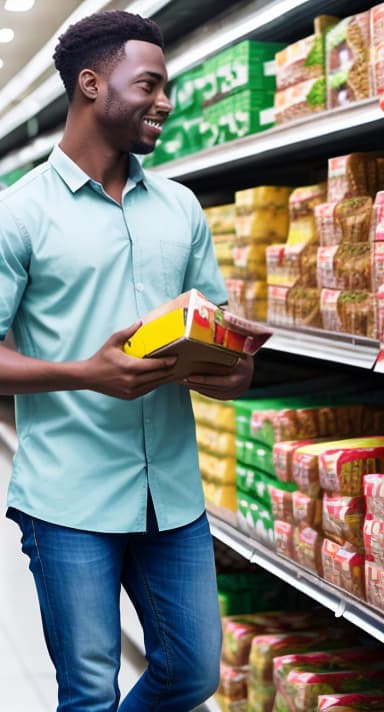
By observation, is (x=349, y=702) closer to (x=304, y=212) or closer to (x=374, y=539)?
(x=374, y=539)

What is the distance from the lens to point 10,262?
1.75 m

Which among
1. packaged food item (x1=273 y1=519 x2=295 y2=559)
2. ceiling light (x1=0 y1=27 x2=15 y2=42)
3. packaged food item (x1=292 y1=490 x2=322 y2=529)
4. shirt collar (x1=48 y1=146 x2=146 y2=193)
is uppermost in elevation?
ceiling light (x1=0 y1=27 x2=15 y2=42)

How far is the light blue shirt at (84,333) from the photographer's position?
1.77 metres

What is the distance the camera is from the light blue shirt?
1.77 meters

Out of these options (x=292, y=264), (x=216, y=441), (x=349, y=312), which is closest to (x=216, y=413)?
(x=216, y=441)

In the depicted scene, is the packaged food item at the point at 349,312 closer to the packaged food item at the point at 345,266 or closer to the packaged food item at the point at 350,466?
the packaged food item at the point at 345,266

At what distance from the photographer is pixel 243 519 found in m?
2.62

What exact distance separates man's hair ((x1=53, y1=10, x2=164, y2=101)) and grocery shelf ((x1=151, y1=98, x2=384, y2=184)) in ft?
1.22

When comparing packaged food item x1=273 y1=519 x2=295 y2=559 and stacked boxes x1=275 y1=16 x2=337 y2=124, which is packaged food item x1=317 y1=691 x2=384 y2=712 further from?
stacked boxes x1=275 y1=16 x2=337 y2=124

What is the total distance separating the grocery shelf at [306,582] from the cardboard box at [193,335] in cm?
55

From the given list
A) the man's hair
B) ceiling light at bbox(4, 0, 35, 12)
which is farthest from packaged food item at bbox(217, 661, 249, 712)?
ceiling light at bbox(4, 0, 35, 12)

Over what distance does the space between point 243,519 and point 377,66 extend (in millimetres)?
1229

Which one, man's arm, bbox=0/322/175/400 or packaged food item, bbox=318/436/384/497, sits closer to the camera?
man's arm, bbox=0/322/175/400

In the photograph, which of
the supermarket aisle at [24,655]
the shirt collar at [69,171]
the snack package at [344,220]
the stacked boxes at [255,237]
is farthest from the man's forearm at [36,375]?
the supermarket aisle at [24,655]
